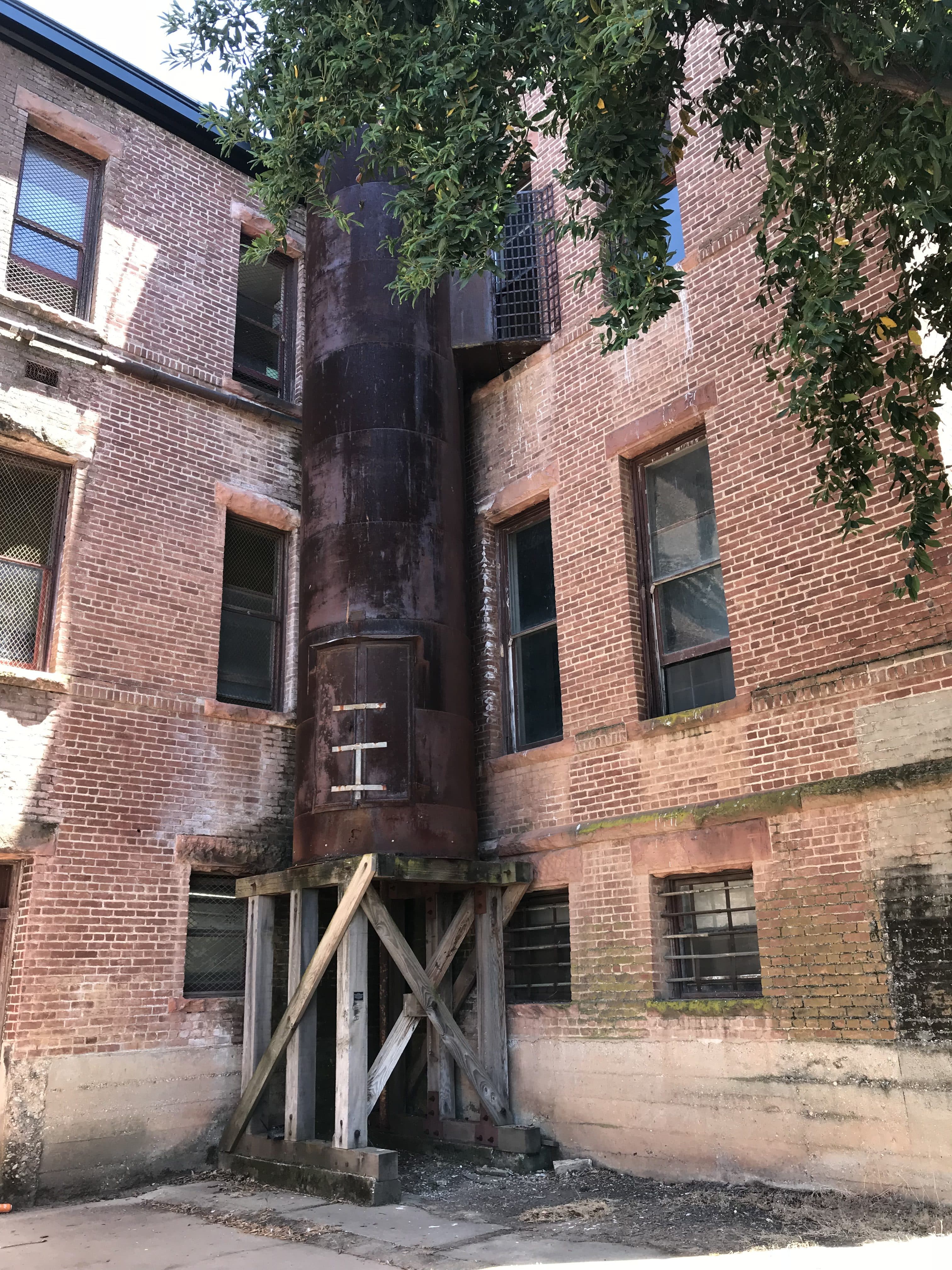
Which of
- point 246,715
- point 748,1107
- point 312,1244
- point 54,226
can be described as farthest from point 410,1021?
point 54,226

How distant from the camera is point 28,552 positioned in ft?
33.7

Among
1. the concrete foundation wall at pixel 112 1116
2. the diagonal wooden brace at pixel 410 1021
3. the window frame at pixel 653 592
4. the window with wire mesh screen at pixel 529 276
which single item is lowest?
the concrete foundation wall at pixel 112 1116

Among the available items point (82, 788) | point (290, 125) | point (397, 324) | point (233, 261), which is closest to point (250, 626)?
point (82, 788)

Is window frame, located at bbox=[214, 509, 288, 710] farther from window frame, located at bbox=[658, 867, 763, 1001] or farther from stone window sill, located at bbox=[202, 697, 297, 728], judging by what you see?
window frame, located at bbox=[658, 867, 763, 1001]

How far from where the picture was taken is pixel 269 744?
37.0 ft

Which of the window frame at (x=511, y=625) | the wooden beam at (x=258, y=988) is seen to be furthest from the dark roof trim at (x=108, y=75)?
the wooden beam at (x=258, y=988)

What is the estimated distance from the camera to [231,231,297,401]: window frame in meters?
12.6

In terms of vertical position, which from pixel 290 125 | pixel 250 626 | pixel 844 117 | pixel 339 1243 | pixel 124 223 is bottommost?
pixel 339 1243

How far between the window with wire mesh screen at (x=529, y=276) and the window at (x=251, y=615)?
3475mm

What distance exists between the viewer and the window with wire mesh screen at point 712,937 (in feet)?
27.9

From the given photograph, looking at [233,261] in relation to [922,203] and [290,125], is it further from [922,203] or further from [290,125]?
[922,203]

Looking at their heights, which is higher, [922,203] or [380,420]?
[380,420]

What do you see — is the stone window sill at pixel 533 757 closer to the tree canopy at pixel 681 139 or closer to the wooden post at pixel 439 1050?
the wooden post at pixel 439 1050

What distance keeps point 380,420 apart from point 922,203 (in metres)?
6.17
